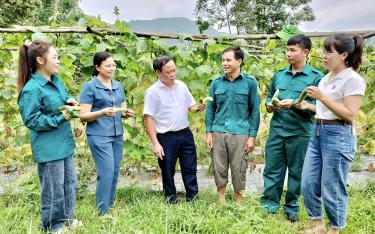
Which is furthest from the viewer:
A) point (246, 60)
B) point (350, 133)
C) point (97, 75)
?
point (246, 60)

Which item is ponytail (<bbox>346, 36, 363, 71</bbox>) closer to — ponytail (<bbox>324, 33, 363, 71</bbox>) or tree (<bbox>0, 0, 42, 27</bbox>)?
ponytail (<bbox>324, 33, 363, 71</bbox>)

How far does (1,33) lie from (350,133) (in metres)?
3.57

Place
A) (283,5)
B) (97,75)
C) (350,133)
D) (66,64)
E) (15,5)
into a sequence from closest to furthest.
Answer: (350,133) → (97,75) → (66,64) → (15,5) → (283,5)

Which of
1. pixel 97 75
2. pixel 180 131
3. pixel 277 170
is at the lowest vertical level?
pixel 277 170

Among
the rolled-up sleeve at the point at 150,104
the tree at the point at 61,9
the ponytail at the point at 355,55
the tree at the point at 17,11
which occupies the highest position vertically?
the tree at the point at 61,9

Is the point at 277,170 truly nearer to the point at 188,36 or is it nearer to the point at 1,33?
the point at 188,36

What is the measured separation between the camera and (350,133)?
9.54 feet

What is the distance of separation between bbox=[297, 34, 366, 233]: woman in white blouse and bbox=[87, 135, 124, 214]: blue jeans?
5.19 ft

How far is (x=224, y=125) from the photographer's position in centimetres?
371

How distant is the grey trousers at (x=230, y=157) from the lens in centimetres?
368

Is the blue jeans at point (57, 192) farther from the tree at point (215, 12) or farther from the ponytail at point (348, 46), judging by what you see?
the tree at point (215, 12)

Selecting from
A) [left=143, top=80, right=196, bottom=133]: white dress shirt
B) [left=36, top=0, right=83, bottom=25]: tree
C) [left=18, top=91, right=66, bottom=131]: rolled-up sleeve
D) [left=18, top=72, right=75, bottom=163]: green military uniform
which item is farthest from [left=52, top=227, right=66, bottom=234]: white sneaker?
[left=36, top=0, right=83, bottom=25]: tree

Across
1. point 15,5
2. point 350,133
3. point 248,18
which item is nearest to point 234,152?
point 350,133

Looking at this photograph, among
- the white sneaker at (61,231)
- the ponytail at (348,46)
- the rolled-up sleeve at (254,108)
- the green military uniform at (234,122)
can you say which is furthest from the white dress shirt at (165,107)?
the ponytail at (348,46)
